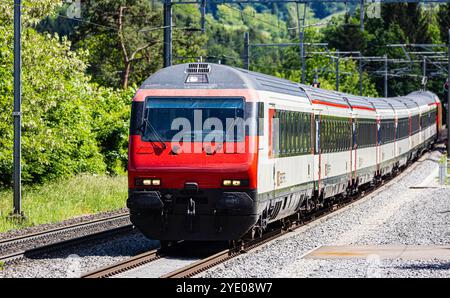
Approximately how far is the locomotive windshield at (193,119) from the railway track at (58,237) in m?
2.99

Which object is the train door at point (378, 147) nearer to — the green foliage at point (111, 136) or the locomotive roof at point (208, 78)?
the green foliage at point (111, 136)

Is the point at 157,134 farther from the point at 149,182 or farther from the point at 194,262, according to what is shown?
the point at 194,262

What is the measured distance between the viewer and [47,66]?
32.7m

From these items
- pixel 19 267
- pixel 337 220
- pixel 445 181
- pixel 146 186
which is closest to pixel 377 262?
pixel 146 186

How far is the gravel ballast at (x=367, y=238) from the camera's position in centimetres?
1548

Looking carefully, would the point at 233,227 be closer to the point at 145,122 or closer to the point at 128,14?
the point at 145,122

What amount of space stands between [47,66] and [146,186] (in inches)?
625

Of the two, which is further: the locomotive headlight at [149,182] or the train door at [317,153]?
the train door at [317,153]

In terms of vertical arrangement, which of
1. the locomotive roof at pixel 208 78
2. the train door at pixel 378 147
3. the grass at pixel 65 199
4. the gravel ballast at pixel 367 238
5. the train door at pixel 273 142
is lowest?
the grass at pixel 65 199

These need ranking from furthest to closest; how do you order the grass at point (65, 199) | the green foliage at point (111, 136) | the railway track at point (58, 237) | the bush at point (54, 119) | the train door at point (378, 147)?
the green foliage at point (111, 136) < the train door at point (378, 147) < the bush at point (54, 119) < the grass at point (65, 199) < the railway track at point (58, 237)

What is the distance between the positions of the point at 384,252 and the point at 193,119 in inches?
158

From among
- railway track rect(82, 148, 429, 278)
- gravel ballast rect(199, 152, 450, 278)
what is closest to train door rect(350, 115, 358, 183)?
A: gravel ballast rect(199, 152, 450, 278)

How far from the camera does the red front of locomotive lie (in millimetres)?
17578

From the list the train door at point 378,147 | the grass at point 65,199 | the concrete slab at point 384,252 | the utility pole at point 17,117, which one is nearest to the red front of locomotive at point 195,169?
the concrete slab at point 384,252
